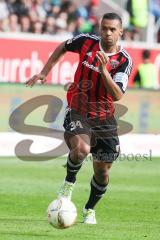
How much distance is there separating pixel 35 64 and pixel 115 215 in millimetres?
11041

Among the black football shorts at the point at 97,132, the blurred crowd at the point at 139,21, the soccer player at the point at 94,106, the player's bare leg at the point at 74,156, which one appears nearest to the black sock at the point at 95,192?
the soccer player at the point at 94,106

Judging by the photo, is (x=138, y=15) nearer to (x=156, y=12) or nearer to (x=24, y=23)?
(x=156, y=12)

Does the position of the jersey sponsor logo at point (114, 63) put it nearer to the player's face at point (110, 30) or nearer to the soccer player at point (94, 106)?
the soccer player at point (94, 106)

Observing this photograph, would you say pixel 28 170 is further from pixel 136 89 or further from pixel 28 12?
pixel 28 12

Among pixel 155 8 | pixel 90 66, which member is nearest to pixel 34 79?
pixel 90 66

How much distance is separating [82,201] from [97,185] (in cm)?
191

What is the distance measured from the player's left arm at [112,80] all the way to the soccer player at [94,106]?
0.01m

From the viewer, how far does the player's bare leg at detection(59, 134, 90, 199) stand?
940cm

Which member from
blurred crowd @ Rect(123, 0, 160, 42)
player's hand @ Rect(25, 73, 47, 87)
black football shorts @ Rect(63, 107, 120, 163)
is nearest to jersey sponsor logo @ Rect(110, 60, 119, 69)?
black football shorts @ Rect(63, 107, 120, 163)

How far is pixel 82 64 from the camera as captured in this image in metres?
9.77

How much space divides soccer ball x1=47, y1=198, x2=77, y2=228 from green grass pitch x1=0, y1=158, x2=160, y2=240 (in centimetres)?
12

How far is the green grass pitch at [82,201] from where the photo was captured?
909 centimetres

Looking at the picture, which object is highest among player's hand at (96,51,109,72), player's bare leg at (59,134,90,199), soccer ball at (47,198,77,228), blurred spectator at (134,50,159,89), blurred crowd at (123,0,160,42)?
player's hand at (96,51,109,72)

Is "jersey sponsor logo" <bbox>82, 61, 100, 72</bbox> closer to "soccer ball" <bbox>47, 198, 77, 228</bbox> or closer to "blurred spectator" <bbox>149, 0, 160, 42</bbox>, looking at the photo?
"soccer ball" <bbox>47, 198, 77, 228</bbox>
